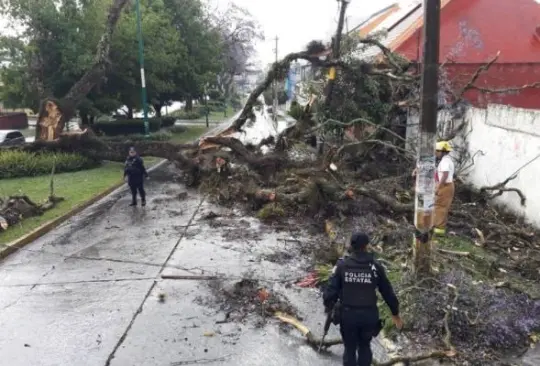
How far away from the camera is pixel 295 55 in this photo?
46.4 ft

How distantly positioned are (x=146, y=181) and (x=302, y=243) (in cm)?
799

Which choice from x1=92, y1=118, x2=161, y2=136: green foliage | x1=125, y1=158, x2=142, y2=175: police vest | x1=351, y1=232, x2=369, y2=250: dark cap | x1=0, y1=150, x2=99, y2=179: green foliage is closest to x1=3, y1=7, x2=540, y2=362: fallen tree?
x1=0, y1=150, x2=99, y2=179: green foliage

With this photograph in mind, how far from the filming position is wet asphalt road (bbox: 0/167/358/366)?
5.35m

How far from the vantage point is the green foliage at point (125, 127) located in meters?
29.3

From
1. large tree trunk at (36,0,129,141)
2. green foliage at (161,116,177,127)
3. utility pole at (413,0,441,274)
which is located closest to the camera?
utility pole at (413,0,441,274)

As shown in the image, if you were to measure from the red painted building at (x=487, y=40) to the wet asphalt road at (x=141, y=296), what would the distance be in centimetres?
1055

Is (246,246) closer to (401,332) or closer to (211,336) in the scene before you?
(211,336)

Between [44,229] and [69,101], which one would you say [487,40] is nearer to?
[69,101]

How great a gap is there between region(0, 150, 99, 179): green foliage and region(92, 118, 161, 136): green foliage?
501 inches

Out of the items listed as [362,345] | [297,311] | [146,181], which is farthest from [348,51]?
[362,345]

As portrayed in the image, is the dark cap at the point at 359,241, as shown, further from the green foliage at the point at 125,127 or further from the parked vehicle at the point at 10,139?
the green foliage at the point at 125,127

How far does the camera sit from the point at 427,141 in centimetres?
600

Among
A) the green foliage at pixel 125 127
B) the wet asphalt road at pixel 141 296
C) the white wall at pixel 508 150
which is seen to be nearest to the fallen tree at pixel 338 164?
the white wall at pixel 508 150

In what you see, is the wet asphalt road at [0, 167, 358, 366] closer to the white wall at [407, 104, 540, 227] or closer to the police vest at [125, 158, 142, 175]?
the police vest at [125, 158, 142, 175]
